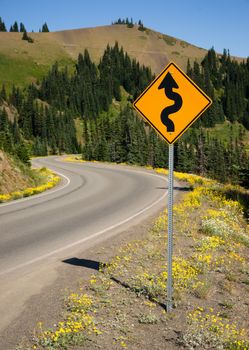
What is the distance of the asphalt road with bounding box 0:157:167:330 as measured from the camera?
6686 millimetres

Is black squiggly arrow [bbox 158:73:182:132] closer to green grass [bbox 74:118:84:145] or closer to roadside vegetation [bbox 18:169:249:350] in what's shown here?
roadside vegetation [bbox 18:169:249:350]

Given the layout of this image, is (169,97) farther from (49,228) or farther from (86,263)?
(49,228)

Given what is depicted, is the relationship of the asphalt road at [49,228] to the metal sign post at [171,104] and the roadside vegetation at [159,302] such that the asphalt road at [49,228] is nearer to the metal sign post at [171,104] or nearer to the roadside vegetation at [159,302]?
the roadside vegetation at [159,302]

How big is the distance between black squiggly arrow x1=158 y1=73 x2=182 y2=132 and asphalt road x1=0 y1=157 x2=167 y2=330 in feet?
11.8

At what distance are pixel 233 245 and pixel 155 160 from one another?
283 feet

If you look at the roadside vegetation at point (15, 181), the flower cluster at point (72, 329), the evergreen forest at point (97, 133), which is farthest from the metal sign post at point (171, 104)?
the evergreen forest at point (97, 133)

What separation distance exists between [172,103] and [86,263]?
4.09 metres

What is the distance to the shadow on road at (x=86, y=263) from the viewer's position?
765 centimetres

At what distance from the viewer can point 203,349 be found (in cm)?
473

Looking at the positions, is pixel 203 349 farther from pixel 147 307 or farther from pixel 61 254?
pixel 61 254

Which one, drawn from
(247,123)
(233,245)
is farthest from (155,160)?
(247,123)

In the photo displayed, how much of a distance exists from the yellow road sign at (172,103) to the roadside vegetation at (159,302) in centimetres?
268

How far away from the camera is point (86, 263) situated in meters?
7.90

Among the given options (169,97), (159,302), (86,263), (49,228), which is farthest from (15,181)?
(169,97)
